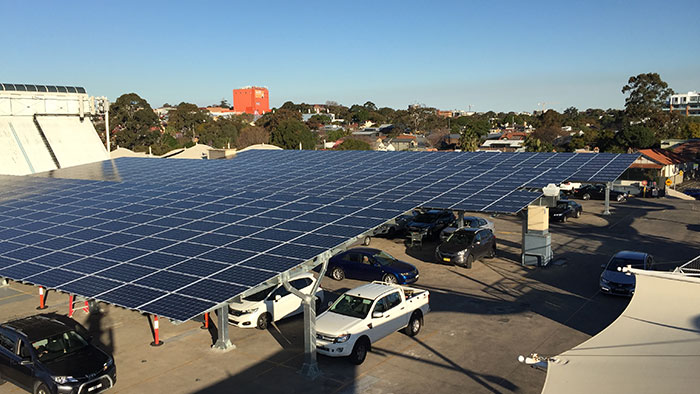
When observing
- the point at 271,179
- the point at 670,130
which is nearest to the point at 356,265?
the point at 271,179

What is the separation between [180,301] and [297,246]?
3.79m

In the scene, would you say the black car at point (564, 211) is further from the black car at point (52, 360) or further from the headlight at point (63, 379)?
the headlight at point (63, 379)

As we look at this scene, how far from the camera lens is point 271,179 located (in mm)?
26266

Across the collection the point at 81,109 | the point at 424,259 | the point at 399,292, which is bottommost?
the point at 424,259

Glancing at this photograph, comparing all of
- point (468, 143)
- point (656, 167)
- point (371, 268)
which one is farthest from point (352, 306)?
point (468, 143)

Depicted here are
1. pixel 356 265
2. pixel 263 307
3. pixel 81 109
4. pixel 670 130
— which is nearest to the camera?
pixel 263 307

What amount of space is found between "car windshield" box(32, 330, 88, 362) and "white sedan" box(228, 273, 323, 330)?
4699 mm

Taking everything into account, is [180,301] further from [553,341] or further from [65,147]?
[65,147]

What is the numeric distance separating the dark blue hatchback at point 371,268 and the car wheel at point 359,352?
714 cm

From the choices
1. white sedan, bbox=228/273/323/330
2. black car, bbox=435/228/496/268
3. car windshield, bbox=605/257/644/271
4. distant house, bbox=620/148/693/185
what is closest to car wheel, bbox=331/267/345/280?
black car, bbox=435/228/496/268

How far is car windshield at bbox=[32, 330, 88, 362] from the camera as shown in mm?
12797

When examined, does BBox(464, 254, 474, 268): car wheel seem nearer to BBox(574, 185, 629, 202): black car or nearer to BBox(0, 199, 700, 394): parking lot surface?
BBox(0, 199, 700, 394): parking lot surface

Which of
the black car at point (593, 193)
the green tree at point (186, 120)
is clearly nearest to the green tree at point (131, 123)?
the green tree at point (186, 120)

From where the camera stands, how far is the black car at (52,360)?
40.1 feet
